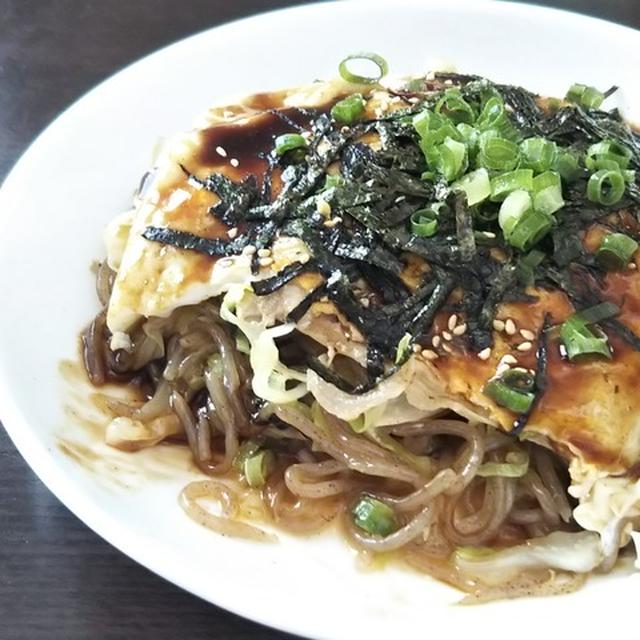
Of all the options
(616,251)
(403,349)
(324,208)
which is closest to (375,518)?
(403,349)

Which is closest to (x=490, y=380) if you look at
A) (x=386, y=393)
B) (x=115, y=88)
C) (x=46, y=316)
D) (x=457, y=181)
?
(x=386, y=393)

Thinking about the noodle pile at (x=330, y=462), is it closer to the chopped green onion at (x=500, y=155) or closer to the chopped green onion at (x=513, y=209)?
the chopped green onion at (x=513, y=209)

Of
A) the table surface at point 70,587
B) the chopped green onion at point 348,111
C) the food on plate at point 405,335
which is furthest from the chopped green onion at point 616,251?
the table surface at point 70,587

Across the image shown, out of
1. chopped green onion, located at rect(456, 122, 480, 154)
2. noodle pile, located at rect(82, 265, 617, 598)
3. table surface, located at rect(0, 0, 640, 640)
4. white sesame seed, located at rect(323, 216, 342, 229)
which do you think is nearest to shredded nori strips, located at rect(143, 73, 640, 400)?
white sesame seed, located at rect(323, 216, 342, 229)

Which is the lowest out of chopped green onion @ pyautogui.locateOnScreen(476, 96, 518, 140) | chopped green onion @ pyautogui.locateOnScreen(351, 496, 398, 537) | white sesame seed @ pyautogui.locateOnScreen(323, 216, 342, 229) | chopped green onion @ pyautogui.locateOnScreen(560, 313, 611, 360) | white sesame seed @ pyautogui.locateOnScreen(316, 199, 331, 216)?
chopped green onion @ pyautogui.locateOnScreen(351, 496, 398, 537)

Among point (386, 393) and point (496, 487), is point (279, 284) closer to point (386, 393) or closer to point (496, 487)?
point (386, 393)

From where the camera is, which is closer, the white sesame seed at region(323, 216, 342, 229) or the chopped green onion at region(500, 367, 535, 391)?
the chopped green onion at region(500, 367, 535, 391)

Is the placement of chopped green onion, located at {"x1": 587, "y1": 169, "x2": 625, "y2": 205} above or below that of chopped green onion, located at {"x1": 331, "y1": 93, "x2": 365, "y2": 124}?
above

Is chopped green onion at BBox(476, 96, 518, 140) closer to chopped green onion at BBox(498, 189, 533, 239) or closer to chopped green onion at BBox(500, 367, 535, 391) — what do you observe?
chopped green onion at BBox(498, 189, 533, 239)
